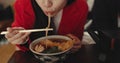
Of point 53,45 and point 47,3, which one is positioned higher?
point 47,3

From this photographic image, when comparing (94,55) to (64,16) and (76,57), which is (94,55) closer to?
(76,57)

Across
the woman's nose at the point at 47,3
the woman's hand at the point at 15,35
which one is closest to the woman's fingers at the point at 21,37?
the woman's hand at the point at 15,35

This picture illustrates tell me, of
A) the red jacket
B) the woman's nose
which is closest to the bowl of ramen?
the woman's nose

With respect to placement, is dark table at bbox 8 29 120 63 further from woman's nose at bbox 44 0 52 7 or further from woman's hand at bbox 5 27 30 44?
woman's nose at bbox 44 0 52 7

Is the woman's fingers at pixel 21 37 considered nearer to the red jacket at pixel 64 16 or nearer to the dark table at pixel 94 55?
the dark table at pixel 94 55

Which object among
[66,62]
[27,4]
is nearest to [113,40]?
[66,62]

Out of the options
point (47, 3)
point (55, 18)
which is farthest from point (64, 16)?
point (47, 3)

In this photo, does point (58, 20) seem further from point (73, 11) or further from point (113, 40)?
point (113, 40)
